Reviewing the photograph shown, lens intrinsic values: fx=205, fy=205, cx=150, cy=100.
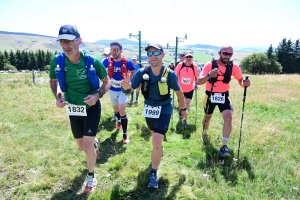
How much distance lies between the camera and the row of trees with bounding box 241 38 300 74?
5388cm

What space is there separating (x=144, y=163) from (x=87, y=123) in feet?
5.89

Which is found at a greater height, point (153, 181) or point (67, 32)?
point (67, 32)

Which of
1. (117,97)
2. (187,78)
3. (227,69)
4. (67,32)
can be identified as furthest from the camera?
(187,78)

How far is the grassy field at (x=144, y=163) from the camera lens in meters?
3.75

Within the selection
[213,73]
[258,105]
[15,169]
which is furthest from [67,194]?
[258,105]

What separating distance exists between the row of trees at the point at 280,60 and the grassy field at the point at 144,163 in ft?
176

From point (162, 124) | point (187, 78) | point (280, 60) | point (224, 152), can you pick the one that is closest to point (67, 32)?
point (162, 124)

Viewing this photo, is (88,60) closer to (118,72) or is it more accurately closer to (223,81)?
(118,72)

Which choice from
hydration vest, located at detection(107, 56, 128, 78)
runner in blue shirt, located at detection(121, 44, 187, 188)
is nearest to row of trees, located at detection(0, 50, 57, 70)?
hydration vest, located at detection(107, 56, 128, 78)

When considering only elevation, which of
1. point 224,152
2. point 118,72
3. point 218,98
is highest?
point 118,72

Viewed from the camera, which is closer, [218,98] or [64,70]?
[64,70]

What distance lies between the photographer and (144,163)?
15.7ft

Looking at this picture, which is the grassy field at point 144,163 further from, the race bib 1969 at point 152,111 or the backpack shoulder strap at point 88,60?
the backpack shoulder strap at point 88,60

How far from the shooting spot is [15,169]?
4.28m
